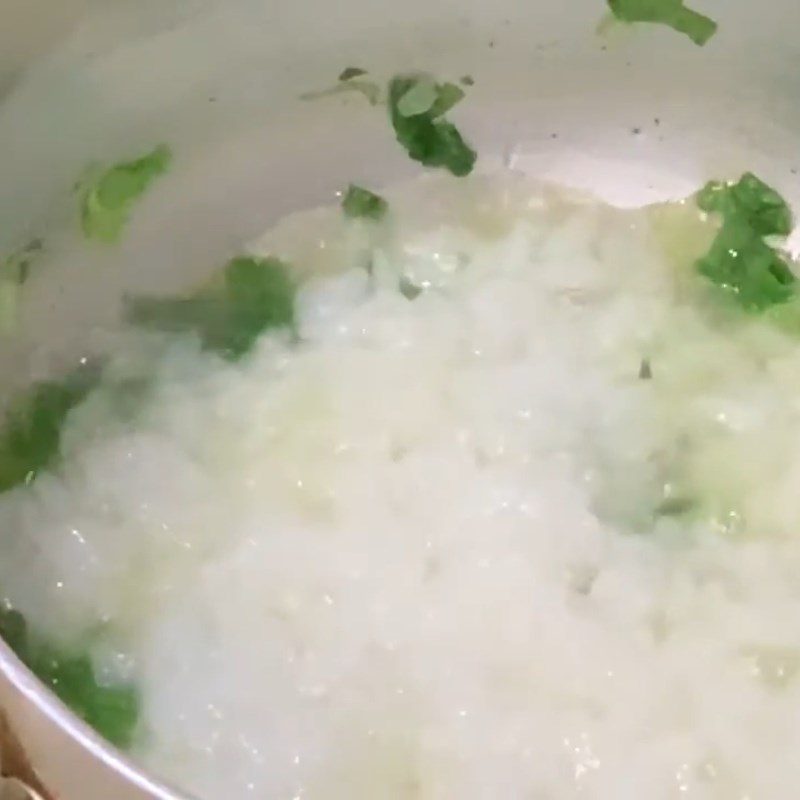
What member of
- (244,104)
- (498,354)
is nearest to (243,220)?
(244,104)

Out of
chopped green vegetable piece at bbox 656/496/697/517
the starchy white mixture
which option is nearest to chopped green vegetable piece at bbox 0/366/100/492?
the starchy white mixture

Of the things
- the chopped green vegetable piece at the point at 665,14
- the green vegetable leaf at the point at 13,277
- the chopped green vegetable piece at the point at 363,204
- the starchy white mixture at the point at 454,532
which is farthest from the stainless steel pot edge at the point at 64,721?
the chopped green vegetable piece at the point at 665,14

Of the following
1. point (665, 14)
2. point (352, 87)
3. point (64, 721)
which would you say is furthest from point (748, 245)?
point (64, 721)

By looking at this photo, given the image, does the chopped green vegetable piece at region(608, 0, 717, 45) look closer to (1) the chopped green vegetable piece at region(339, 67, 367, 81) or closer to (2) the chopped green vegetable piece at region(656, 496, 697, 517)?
(1) the chopped green vegetable piece at region(339, 67, 367, 81)

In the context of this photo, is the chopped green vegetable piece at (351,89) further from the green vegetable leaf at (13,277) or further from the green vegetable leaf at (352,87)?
the green vegetable leaf at (13,277)

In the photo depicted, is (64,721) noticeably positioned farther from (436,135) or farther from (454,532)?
(436,135)

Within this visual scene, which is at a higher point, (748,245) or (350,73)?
(350,73)
